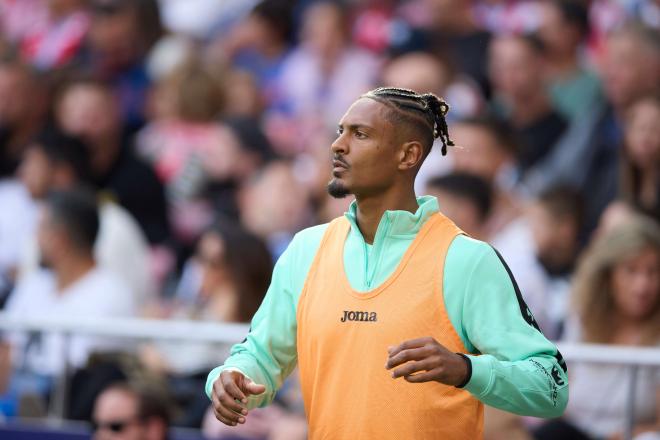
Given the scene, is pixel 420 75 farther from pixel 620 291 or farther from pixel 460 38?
pixel 620 291

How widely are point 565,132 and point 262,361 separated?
517cm

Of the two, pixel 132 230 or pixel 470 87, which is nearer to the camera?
pixel 132 230

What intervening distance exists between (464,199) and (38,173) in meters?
3.31

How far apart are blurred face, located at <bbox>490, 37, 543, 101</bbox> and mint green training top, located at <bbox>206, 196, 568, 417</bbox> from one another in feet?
16.6

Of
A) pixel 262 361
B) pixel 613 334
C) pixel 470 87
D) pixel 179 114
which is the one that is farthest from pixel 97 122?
pixel 262 361

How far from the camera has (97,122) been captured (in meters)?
9.70

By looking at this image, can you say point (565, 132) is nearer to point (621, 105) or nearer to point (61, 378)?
point (621, 105)

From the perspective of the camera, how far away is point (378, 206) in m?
3.90

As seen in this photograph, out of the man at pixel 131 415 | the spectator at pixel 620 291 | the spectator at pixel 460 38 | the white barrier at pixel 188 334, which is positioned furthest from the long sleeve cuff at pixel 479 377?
the spectator at pixel 460 38

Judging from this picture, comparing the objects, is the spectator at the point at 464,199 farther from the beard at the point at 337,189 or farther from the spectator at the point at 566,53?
the beard at the point at 337,189

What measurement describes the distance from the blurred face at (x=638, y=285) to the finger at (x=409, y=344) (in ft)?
A: 11.3

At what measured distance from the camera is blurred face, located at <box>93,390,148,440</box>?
611 cm

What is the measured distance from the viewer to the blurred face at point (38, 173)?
921cm

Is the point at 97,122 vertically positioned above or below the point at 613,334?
above
